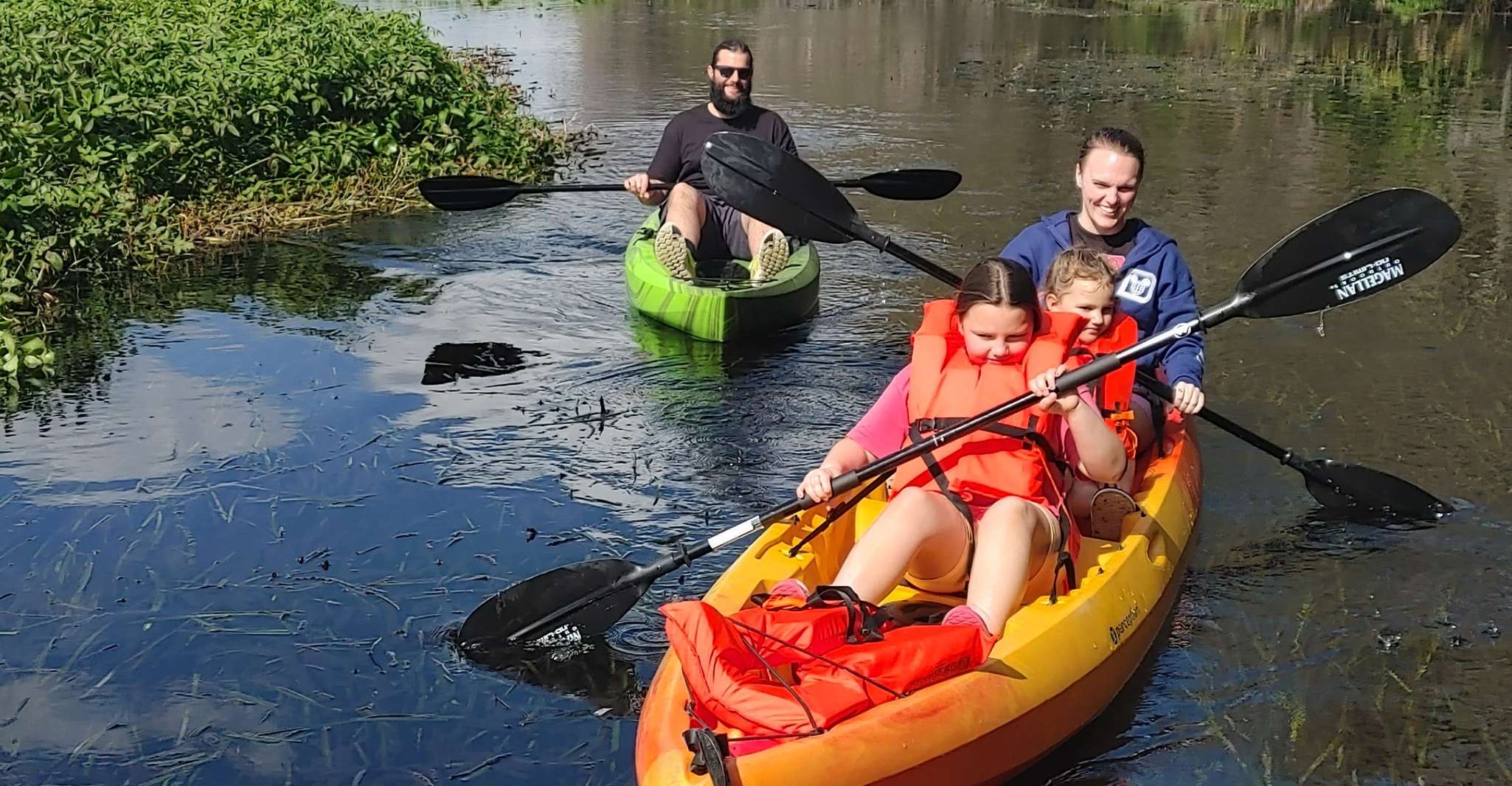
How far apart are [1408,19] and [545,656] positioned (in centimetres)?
2079

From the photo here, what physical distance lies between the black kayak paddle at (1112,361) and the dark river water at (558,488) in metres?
0.16

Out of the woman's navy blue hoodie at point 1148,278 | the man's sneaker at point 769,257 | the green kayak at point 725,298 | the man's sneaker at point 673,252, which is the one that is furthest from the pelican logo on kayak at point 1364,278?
the man's sneaker at point 673,252

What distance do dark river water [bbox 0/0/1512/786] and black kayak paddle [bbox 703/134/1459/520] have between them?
132 mm

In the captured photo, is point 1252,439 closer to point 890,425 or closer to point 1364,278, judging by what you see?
point 1364,278

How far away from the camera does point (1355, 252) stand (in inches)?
195

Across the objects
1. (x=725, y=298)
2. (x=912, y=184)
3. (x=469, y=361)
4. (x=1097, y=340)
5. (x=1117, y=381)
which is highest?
(x=912, y=184)

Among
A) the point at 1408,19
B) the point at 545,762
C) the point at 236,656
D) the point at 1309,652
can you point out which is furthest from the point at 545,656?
the point at 1408,19

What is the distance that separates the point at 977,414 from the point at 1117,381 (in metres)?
0.65

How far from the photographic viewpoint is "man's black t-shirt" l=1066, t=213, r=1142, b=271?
514 centimetres

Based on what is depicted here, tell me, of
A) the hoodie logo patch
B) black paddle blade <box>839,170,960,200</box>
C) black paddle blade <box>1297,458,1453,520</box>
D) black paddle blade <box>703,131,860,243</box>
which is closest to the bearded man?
black paddle blade <box>839,170,960,200</box>

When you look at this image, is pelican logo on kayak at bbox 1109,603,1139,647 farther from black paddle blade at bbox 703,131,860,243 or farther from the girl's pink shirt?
black paddle blade at bbox 703,131,860,243

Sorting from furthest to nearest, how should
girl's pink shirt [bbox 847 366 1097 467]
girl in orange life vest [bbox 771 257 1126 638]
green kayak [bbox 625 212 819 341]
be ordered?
green kayak [bbox 625 212 819 341], girl's pink shirt [bbox 847 366 1097 467], girl in orange life vest [bbox 771 257 1126 638]

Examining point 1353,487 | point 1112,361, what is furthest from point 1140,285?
point 1353,487

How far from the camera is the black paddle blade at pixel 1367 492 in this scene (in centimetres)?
548
